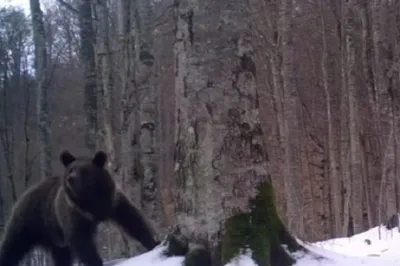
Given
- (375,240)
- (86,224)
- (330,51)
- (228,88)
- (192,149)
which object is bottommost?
(375,240)

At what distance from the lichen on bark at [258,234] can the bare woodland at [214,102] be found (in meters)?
0.09

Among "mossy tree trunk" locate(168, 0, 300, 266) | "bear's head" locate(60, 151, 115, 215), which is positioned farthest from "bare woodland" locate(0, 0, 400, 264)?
"bear's head" locate(60, 151, 115, 215)

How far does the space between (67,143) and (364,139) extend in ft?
57.8

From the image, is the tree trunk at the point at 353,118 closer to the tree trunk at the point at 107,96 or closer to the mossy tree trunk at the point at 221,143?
the tree trunk at the point at 107,96

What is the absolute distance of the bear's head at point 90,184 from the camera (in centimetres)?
845

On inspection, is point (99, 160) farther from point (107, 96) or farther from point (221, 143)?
point (107, 96)

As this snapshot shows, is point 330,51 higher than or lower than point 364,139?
higher

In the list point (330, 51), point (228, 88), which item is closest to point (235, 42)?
point (228, 88)

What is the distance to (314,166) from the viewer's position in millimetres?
35656

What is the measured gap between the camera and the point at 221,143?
6.63 m

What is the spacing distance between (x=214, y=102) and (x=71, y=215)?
2565 millimetres

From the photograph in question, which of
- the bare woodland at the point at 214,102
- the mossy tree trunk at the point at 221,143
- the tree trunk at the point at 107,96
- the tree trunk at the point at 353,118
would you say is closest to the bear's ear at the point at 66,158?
the bare woodland at the point at 214,102

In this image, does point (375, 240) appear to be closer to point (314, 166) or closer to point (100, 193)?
point (100, 193)

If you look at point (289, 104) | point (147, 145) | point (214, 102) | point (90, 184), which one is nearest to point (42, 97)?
point (147, 145)
